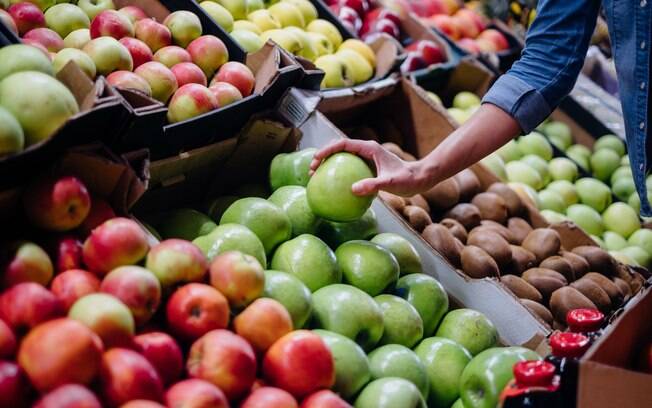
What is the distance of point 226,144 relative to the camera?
224 cm

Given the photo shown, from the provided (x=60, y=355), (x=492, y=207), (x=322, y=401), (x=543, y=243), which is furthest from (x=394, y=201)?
(x=60, y=355)

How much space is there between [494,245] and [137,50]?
144 cm

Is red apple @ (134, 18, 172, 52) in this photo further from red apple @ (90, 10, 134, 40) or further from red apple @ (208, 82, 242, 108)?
red apple @ (208, 82, 242, 108)

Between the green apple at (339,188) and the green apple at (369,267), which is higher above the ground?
the green apple at (339,188)

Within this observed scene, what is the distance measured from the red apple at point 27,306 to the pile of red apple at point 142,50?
79 centimetres

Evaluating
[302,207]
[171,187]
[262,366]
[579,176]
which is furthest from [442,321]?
[579,176]

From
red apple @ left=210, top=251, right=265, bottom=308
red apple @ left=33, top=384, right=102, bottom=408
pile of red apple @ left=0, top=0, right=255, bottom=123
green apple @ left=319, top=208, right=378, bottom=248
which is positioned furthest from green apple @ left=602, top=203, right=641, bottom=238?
red apple @ left=33, top=384, right=102, bottom=408

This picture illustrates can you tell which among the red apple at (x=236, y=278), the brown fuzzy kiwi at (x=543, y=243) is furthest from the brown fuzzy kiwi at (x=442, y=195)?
the red apple at (x=236, y=278)

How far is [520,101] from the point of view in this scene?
207 cm

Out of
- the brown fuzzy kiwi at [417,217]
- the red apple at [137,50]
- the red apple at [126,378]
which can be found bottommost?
the brown fuzzy kiwi at [417,217]

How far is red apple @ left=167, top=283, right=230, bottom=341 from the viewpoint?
1.48 meters

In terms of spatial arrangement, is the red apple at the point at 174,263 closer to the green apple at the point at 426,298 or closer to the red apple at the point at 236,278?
the red apple at the point at 236,278

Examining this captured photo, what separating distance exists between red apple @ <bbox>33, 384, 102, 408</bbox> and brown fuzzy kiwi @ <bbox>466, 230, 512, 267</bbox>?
1.76m

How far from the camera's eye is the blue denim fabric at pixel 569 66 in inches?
78.7
